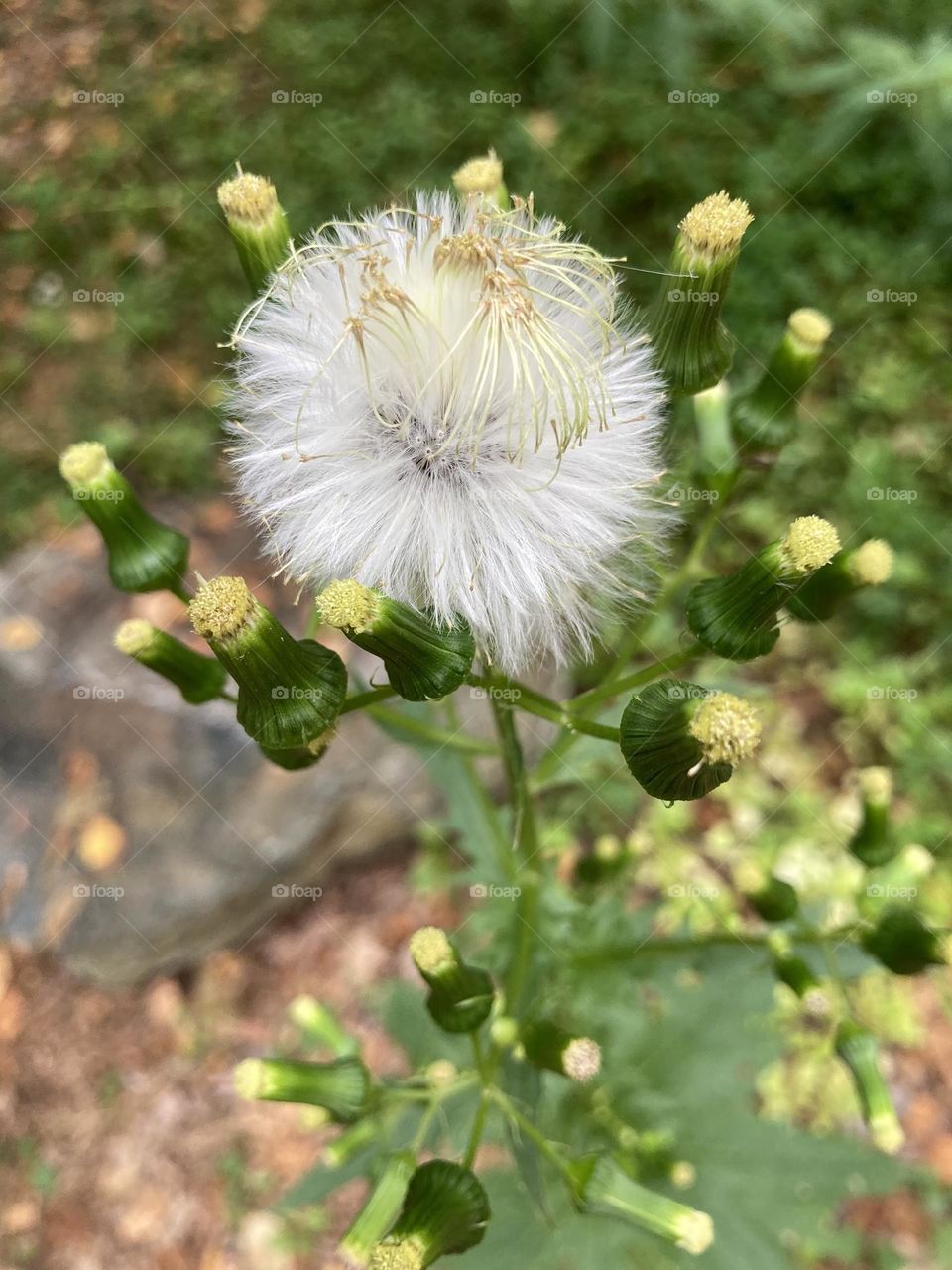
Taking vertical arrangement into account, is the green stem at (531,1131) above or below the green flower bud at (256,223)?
below

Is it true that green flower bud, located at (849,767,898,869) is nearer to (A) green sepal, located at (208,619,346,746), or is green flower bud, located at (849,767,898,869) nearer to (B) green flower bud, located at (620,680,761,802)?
(B) green flower bud, located at (620,680,761,802)

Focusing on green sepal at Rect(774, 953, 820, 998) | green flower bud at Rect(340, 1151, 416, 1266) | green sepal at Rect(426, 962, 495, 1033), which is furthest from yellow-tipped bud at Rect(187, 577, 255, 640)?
green sepal at Rect(774, 953, 820, 998)

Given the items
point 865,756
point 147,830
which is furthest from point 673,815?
point 147,830

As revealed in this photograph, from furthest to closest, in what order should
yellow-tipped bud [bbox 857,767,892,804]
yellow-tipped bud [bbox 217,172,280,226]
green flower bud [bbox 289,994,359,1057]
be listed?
green flower bud [bbox 289,994,359,1057] → yellow-tipped bud [bbox 857,767,892,804] → yellow-tipped bud [bbox 217,172,280,226]

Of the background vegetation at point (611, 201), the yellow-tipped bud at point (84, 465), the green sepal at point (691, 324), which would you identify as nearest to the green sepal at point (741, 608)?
the green sepal at point (691, 324)

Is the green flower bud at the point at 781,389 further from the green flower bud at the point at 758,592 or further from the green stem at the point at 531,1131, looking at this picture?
the green stem at the point at 531,1131

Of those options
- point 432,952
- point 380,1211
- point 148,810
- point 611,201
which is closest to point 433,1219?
point 380,1211
